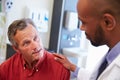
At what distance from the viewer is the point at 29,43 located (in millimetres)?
1253

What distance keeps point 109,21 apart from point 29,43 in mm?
624

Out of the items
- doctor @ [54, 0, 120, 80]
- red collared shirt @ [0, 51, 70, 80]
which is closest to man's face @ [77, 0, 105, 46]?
doctor @ [54, 0, 120, 80]

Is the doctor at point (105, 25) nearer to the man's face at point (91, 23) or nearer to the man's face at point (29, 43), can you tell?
the man's face at point (91, 23)

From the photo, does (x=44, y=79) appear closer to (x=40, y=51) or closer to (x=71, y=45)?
(x=40, y=51)

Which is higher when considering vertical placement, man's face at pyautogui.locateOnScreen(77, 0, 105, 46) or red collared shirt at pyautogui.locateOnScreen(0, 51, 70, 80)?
man's face at pyautogui.locateOnScreen(77, 0, 105, 46)

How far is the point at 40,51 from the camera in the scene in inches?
48.9

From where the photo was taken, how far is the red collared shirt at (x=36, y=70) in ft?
4.03

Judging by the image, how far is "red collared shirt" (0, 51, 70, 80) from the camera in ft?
4.03

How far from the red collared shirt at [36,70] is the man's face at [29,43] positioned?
0.16ft

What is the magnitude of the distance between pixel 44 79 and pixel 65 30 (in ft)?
1.97

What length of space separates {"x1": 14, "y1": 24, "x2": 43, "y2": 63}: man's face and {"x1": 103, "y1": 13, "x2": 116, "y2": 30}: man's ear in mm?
575

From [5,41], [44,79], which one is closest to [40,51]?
[44,79]

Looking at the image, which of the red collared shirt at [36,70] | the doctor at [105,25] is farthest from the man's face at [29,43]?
the doctor at [105,25]

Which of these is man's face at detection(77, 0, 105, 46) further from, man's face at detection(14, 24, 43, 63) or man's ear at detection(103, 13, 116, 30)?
man's face at detection(14, 24, 43, 63)
